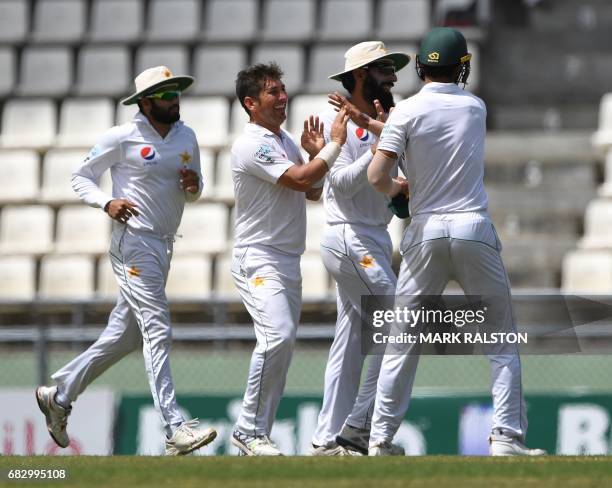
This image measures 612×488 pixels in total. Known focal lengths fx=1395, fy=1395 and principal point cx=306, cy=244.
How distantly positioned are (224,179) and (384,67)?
6.57 meters

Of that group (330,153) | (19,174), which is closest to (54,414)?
(330,153)

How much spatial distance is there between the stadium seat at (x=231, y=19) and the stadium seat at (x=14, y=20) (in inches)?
83.3

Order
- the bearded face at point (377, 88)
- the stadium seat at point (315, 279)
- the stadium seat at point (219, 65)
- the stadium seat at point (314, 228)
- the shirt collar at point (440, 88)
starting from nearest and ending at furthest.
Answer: the shirt collar at point (440, 88) < the bearded face at point (377, 88) < the stadium seat at point (315, 279) < the stadium seat at point (314, 228) < the stadium seat at point (219, 65)

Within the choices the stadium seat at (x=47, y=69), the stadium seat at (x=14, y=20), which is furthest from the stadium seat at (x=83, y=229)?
the stadium seat at (x=14, y=20)

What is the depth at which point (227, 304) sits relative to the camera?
35.2 ft

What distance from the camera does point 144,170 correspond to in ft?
25.3

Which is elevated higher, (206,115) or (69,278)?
(206,115)

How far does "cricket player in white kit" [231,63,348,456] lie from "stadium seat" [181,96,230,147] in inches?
270

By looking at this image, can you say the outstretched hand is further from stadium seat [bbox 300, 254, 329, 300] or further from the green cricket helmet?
stadium seat [bbox 300, 254, 329, 300]

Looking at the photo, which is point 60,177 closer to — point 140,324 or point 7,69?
point 7,69

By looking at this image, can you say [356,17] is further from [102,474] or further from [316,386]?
[102,474]

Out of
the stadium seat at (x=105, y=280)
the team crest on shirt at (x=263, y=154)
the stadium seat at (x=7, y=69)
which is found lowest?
the stadium seat at (x=105, y=280)

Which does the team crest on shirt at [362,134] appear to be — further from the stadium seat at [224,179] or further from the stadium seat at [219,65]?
the stadium seat at [219,65]

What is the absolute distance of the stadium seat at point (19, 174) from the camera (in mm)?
14156
